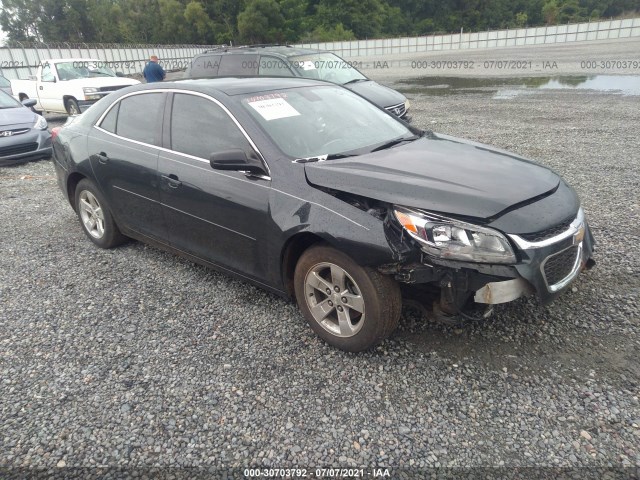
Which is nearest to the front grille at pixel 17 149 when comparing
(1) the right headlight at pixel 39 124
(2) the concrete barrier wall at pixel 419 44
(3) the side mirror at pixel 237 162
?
(1) the right headlight at pixel 39 124

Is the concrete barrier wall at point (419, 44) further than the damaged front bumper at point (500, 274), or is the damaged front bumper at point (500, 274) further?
the concrete barrier wall at point (419, 44)

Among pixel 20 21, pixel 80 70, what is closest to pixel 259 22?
pixel 20 21

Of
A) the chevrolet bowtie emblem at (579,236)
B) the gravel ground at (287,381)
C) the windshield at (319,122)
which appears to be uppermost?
the windshield at (319,122)

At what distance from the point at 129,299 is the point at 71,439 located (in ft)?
5.00

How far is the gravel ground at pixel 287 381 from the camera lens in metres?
2.28

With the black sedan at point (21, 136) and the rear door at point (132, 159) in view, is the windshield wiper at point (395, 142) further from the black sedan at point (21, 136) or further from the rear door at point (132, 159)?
the black sedan at point (21, 136)

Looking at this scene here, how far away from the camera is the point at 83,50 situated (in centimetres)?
3103

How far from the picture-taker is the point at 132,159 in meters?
4.02

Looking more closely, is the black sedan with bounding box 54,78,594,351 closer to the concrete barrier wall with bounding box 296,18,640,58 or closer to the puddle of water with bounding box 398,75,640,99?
the puddle of water with bounding box 398,75,640,99

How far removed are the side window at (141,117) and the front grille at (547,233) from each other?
9.72 feet

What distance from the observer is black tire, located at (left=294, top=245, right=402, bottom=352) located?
8.89 ft

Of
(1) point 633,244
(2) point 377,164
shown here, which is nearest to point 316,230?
(2) point 377,164

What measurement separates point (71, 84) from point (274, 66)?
23.8 feet

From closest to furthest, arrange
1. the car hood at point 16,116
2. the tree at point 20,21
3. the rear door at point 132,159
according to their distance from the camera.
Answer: the rear door at point 132,159 < the car hood at point 16,116 < the tree at point 20,21
